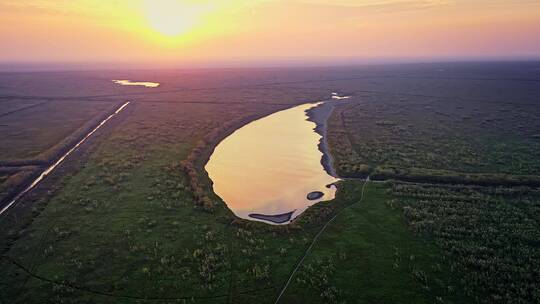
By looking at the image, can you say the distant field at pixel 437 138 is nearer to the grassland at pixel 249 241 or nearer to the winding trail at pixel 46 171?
the grassland at pixel 249 241

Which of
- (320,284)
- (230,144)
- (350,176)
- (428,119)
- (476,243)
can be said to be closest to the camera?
(320,284)

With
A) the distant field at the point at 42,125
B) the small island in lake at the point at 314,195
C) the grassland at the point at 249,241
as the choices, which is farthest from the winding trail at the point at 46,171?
the small island in lake at the point at 314,195

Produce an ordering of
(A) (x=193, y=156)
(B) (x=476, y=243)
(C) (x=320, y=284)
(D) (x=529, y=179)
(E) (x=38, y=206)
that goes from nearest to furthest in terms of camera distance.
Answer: (C) (x=320, y=284) < (B) (x=476, y=243) < (E) (x=38, y=206) < (D) (x=529, y=179) < (A) (x=193, y=156)

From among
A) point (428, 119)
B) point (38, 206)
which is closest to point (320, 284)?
point (38, 206)

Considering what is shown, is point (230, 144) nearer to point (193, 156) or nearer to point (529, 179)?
point (193, 156)

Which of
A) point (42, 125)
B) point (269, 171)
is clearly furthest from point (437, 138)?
point (42, 125)

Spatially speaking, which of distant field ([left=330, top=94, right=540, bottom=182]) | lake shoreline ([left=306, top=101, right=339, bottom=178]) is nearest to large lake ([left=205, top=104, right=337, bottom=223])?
lake shoreline ([left=306, top=101, right=339, bottom=178])

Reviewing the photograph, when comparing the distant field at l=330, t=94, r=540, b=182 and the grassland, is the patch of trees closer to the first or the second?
the grassland
